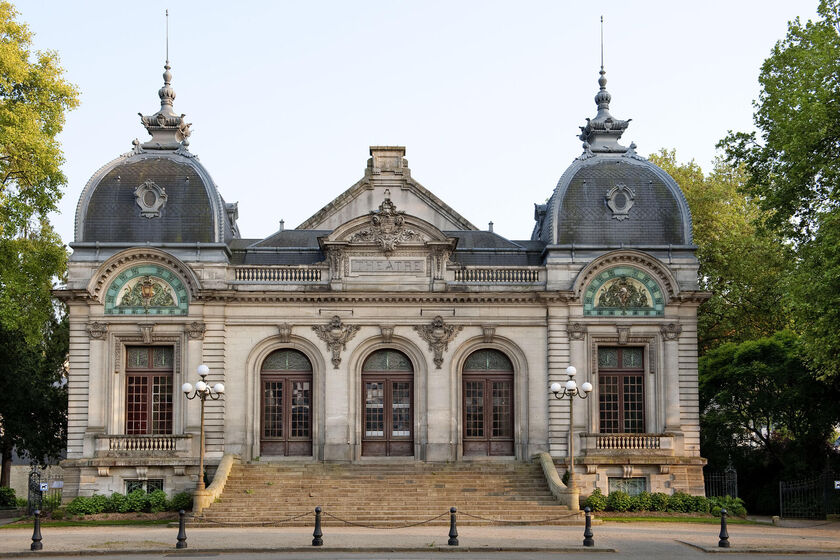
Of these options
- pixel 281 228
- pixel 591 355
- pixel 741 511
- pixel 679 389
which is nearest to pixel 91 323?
pixel 281 228

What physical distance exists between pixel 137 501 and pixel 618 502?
15285 millimetres

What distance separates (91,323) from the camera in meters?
37.3

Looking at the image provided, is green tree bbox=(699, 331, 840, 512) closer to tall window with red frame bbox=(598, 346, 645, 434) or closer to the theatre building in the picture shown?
the theatre building

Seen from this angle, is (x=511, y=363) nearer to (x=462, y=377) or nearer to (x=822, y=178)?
(x=462, y=377)

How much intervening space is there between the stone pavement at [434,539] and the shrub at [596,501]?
80.8 inches

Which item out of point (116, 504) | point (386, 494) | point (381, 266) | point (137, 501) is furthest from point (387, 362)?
point (116, 504)

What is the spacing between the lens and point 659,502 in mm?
35750

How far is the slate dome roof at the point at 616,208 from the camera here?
39062 mm

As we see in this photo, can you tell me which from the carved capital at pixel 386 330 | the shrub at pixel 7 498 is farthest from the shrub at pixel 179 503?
the shrub at pixel 7 498

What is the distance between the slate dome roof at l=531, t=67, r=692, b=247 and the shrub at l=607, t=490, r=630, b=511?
28.5 feet

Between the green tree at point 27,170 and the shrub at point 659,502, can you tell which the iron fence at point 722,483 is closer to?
the shrub at point 659,502

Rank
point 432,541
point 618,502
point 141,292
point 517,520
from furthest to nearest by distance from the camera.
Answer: point 141,292 → point 618,502 → point 517,520 → point 432,541

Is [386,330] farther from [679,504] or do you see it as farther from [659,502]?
[679,504]

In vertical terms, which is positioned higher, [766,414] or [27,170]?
[27,170]
